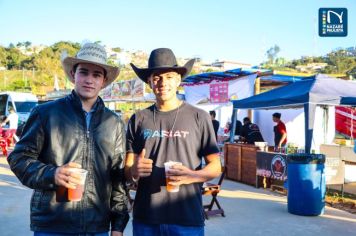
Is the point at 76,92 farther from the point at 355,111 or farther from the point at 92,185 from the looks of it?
the point at 355,111

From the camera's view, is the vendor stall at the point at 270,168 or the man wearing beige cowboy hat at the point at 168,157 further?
the vendor stall at the point at 270,168

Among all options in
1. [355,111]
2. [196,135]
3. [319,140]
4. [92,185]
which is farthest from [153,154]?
[355,111]

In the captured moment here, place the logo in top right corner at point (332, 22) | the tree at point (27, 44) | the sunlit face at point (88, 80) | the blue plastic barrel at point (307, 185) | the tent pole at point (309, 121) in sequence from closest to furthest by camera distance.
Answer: the sunlit face at point (88, 80) < the blue plastic barrel at point (307, 185) < the tent pole at point (309, 121) < the logo in top right corner at point (332, 22) < the tree at point (27, 44)

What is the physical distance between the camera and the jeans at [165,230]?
2.32 metres

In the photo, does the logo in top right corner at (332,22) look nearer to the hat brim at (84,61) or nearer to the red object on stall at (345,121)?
the red object on stall at (345,121)

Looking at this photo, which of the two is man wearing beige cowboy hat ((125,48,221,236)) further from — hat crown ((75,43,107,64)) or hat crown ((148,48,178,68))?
hat crown ((75,43,107,64))

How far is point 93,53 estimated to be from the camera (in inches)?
86.9

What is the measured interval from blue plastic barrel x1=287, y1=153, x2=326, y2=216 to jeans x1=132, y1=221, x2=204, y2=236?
4.71 meters

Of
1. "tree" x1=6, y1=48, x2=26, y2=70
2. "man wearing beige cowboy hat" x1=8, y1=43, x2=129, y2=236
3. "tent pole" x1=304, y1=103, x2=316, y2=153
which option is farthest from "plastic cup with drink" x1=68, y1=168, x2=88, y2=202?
"tree" x1=6, y1=48, x2=26, y2=70

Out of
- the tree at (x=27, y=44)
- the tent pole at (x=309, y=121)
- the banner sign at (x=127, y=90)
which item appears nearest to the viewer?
the tent pole at (x=309, y=121)

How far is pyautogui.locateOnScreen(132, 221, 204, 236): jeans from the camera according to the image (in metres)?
2.32

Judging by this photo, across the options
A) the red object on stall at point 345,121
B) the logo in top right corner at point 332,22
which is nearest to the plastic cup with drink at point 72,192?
the logo in top right corner at point 332,22

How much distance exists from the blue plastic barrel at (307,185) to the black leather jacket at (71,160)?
→ 506 cm

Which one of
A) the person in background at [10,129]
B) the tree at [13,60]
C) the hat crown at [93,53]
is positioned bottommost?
the person in background at [10,129]
